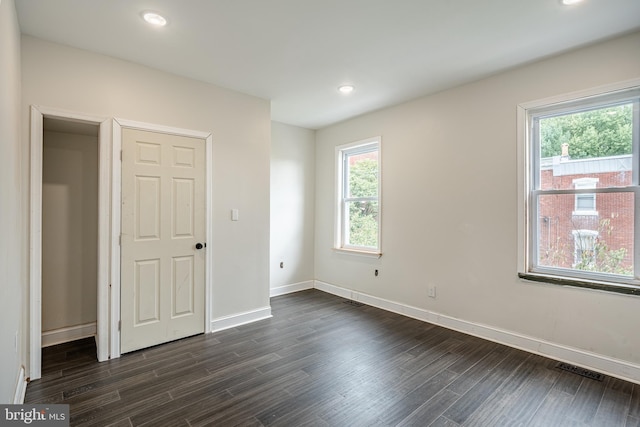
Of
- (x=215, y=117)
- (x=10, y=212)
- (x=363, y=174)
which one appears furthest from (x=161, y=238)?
(x=363, y=174)

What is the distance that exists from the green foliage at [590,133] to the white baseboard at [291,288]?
3625 mm

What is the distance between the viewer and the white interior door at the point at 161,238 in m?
2.87

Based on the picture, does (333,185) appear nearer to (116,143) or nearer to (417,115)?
(417,115)

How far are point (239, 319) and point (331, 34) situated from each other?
299 cm

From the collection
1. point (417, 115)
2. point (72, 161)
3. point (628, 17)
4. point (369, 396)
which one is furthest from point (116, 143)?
point (628, 17)

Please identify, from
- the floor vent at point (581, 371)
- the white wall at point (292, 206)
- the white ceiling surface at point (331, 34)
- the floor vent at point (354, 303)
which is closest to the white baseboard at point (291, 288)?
the white wall at point (292, 206)

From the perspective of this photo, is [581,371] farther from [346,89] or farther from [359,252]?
[346,89]

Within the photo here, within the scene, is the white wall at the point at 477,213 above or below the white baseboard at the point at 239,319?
above

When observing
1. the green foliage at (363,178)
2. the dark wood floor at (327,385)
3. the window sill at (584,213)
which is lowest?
the dark wood floor at (327,385)

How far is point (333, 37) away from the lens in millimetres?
2479

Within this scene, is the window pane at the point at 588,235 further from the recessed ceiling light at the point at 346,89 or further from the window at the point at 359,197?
the recessed ceiling light at the point at 346,89

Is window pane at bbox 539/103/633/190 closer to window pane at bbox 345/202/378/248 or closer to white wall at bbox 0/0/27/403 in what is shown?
window pane at bbox 345/202/378/248

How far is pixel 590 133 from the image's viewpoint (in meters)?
2.67

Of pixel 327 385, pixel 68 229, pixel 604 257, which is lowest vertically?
pixel 327 385
